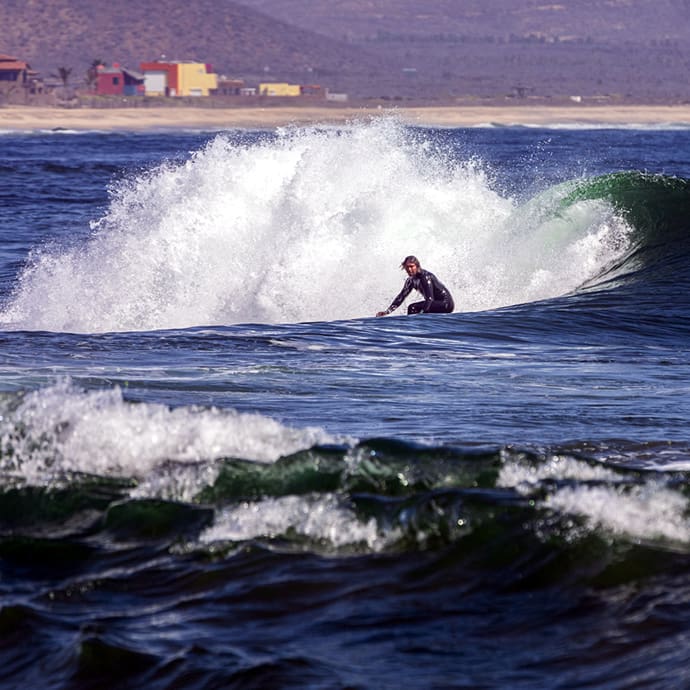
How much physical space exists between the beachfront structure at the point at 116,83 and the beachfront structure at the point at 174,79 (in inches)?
55.6

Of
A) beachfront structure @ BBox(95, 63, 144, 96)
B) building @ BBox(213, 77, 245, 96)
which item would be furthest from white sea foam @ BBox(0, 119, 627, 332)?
building @ BBox(213, 77, 245, 96)

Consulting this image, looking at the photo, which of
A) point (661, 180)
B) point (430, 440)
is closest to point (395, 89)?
point (661, 180)

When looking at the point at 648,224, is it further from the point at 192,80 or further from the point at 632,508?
the point at 192,80

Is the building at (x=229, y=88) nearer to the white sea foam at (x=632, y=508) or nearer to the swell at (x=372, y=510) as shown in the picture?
the swell at (x=372, y=510)

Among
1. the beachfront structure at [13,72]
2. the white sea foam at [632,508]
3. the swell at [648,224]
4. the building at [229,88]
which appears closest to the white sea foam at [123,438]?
the white sea foam at [632,508]

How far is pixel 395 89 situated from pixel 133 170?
436ft

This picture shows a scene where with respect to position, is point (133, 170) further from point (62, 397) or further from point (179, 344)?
point (62, 397)

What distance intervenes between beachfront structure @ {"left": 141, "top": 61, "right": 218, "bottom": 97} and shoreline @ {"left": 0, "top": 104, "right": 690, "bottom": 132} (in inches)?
646

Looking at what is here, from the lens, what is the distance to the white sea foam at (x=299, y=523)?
19.0 ft

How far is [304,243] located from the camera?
17.8 meters

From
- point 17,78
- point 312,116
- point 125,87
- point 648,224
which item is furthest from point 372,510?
point 125,87

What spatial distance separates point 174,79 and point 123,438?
145663 mm

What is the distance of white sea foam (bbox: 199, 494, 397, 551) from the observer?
5805 millimetres

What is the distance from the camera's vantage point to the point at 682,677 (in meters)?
4.62
